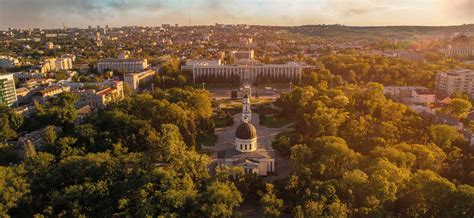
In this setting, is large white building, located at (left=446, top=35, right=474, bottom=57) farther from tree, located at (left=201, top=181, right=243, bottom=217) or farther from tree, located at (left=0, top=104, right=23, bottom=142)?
tree, located at (left=0, top=104, right=23, bottom=142)

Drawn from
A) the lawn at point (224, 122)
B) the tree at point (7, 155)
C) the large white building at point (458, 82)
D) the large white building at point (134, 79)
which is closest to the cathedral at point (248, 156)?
the lawn at point (224, 122)

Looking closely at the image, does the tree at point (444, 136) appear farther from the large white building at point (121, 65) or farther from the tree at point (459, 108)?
the large white building at point (121, 65)

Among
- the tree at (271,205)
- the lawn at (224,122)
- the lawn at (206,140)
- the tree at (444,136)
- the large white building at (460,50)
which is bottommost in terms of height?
the lawn at (206,140)

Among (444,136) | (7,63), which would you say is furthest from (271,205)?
(7,63)

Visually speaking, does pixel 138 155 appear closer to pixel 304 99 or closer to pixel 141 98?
pixel 141 98

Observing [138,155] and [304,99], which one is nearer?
[138,155]

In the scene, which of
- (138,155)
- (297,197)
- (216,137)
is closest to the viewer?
(297,197)

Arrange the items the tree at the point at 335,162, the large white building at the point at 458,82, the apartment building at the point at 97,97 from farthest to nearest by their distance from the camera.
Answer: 1. the large white building at the point at 458,82
2. the apartment building at the point at 97,97
3. the tree at the point at 335,162

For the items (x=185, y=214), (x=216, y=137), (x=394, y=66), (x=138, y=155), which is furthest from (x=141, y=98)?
(x=394, y=66)
